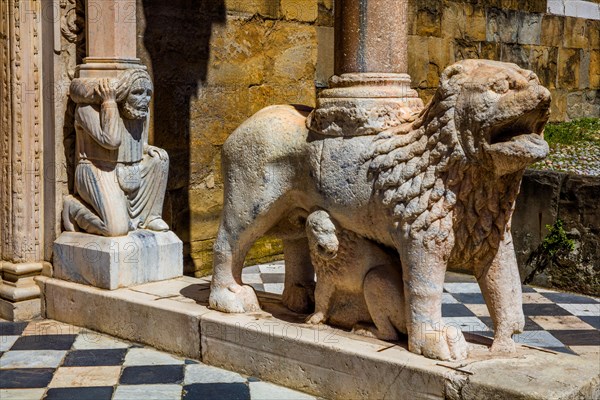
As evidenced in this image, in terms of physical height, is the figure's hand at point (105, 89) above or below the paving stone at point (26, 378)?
above

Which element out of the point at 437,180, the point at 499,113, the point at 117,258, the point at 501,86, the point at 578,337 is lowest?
the point at 578,337

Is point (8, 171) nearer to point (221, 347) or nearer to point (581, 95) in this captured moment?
point (221, 347)

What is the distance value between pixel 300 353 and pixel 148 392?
2.40 feet

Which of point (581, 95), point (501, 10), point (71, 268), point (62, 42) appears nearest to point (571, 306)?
point (71, 268)

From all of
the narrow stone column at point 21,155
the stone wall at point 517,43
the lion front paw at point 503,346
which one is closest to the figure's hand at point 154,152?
the narrow stone column at point 21,155

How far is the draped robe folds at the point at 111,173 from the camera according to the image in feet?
17.0

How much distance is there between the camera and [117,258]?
5.06 metres

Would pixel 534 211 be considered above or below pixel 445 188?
below

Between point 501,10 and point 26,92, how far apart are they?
6.57m

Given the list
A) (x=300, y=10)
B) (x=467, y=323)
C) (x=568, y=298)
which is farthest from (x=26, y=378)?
(x=300, y=10)

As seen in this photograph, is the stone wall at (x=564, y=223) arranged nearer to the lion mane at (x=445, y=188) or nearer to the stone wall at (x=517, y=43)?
the stone wall at (x=517, y=43)

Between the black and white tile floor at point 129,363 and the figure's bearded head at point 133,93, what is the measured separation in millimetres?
1315

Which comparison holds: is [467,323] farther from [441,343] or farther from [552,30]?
[552,30]

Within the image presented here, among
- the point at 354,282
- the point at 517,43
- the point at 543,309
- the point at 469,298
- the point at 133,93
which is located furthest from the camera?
the point at 517,43
